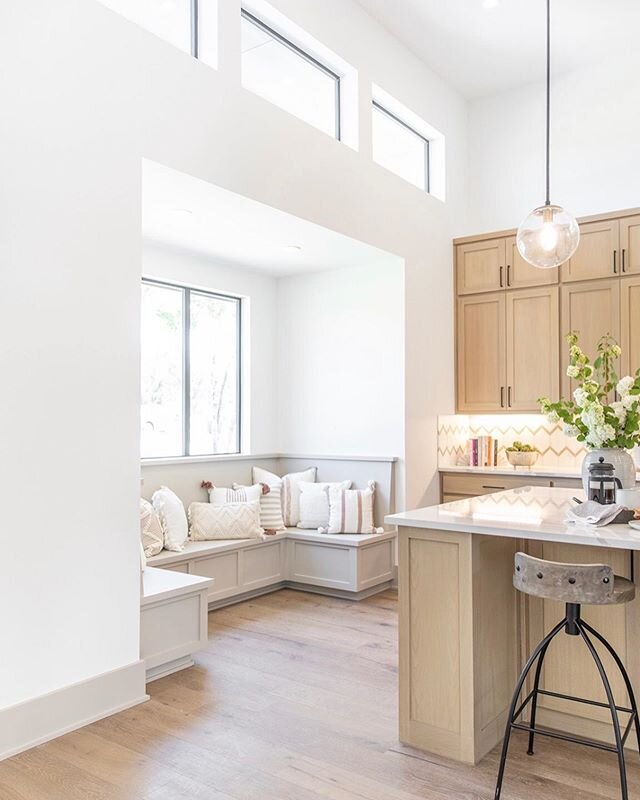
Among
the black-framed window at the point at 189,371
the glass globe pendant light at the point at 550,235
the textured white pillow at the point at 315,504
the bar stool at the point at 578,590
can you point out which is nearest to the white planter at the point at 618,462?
the bar stool at the point at 578,590

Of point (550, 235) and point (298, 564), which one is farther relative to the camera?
point (298, 564)

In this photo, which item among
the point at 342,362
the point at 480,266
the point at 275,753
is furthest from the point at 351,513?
the point at 275,753

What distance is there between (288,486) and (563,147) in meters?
3.57

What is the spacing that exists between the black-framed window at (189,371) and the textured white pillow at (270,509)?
0.55m

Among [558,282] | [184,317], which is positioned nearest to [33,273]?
[184,317]

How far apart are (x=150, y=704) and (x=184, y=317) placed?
295 cm

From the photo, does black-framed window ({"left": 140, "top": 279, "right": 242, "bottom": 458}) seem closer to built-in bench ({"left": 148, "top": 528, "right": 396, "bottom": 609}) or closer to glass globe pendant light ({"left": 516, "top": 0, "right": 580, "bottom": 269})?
built-in bench ({"left": 148, "top": 528, "right": 396, "bottom": 609})

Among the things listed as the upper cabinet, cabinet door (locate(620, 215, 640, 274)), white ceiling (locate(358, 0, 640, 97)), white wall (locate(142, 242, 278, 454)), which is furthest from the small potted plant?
white ceiling (locate(358, 0, 640, 97))

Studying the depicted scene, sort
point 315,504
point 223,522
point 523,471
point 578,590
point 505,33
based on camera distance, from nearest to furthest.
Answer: point 578,590 → point 223,522 → point 505,33 → point 523,471 → point 315,504

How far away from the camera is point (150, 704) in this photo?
3.10m

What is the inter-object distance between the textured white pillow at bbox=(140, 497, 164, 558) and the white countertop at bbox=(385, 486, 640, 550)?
2.04 metres

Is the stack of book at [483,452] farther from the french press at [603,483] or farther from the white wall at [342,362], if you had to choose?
the french press at [603,483]

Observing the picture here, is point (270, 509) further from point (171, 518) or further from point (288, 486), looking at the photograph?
point (171, 518)

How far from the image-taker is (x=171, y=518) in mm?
4445
